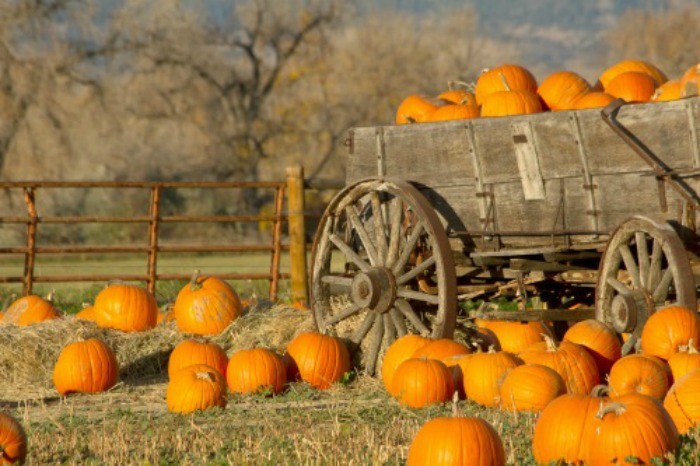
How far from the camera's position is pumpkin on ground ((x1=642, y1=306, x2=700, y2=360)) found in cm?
662

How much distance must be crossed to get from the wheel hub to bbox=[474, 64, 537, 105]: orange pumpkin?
144cm

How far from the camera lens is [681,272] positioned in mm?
6895

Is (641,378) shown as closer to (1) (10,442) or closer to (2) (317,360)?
(2) (317,360)

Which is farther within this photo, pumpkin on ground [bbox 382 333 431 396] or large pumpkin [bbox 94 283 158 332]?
large pumpkin [bbox 94 283 158 332]

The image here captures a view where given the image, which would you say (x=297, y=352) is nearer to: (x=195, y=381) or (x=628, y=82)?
(x=195, y=381)

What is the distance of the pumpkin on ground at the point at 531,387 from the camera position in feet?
20.8

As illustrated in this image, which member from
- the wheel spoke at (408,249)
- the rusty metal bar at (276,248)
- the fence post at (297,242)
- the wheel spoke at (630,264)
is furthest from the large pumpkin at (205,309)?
the rusty metal bar at (276,248)

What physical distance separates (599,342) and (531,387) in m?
1.01

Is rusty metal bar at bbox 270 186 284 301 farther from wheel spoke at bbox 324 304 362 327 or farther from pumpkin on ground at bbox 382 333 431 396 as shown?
pumpkin on ground at bbox 382 333 431 396

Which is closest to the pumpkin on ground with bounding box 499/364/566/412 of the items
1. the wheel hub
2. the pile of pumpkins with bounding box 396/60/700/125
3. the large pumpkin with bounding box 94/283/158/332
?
the wheel hub

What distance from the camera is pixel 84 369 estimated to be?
7.66m

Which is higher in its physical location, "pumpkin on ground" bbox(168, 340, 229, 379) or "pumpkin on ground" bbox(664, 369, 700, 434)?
"pumpkin on ground" bbox(168, 340, 229, 379)

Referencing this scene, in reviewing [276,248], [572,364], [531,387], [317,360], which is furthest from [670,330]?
[276,248]

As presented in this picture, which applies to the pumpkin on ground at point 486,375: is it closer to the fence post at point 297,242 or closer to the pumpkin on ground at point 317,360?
the pumpkin on ground at point 317,360
